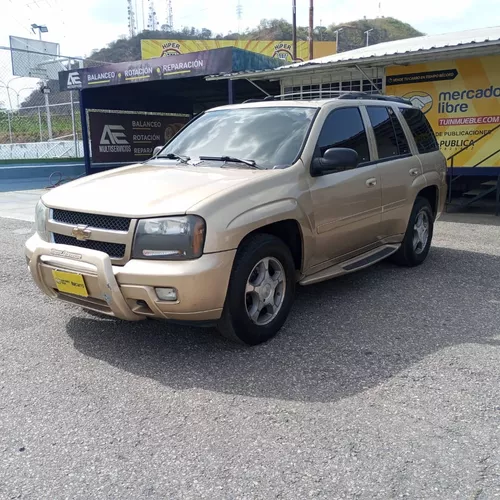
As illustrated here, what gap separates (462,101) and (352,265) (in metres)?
8.56

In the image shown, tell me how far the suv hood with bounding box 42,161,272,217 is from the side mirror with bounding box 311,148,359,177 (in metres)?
0.50

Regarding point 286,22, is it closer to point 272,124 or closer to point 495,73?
point 495,73

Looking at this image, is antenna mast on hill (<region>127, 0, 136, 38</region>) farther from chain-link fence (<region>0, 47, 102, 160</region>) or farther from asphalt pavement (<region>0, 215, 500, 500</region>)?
asphalt pavement (<region>0, 215, 500, 500</region>)

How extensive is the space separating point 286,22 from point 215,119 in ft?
274

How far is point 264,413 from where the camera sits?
125 inches

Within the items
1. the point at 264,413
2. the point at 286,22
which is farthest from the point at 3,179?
the point at 286,22

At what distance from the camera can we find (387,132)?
5809 millimetres

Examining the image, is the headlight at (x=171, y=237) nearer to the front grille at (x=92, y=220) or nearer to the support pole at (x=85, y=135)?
the front grille at (x=92, y=220)

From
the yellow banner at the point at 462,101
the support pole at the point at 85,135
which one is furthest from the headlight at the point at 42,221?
the support pole at the point at 85,135

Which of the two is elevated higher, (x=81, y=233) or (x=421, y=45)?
(x=421, y=45)

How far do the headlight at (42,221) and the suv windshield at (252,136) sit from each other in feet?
4.62

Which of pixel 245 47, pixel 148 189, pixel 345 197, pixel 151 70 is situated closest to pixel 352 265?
pixel 345 197

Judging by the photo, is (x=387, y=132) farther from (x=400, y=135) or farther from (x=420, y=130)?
(x=420, y=130)

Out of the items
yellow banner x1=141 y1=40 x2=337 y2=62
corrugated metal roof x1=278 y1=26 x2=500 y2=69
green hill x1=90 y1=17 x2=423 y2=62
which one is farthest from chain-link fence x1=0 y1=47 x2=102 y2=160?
green hill x1=90 y1=17 x2=423 y2=62
